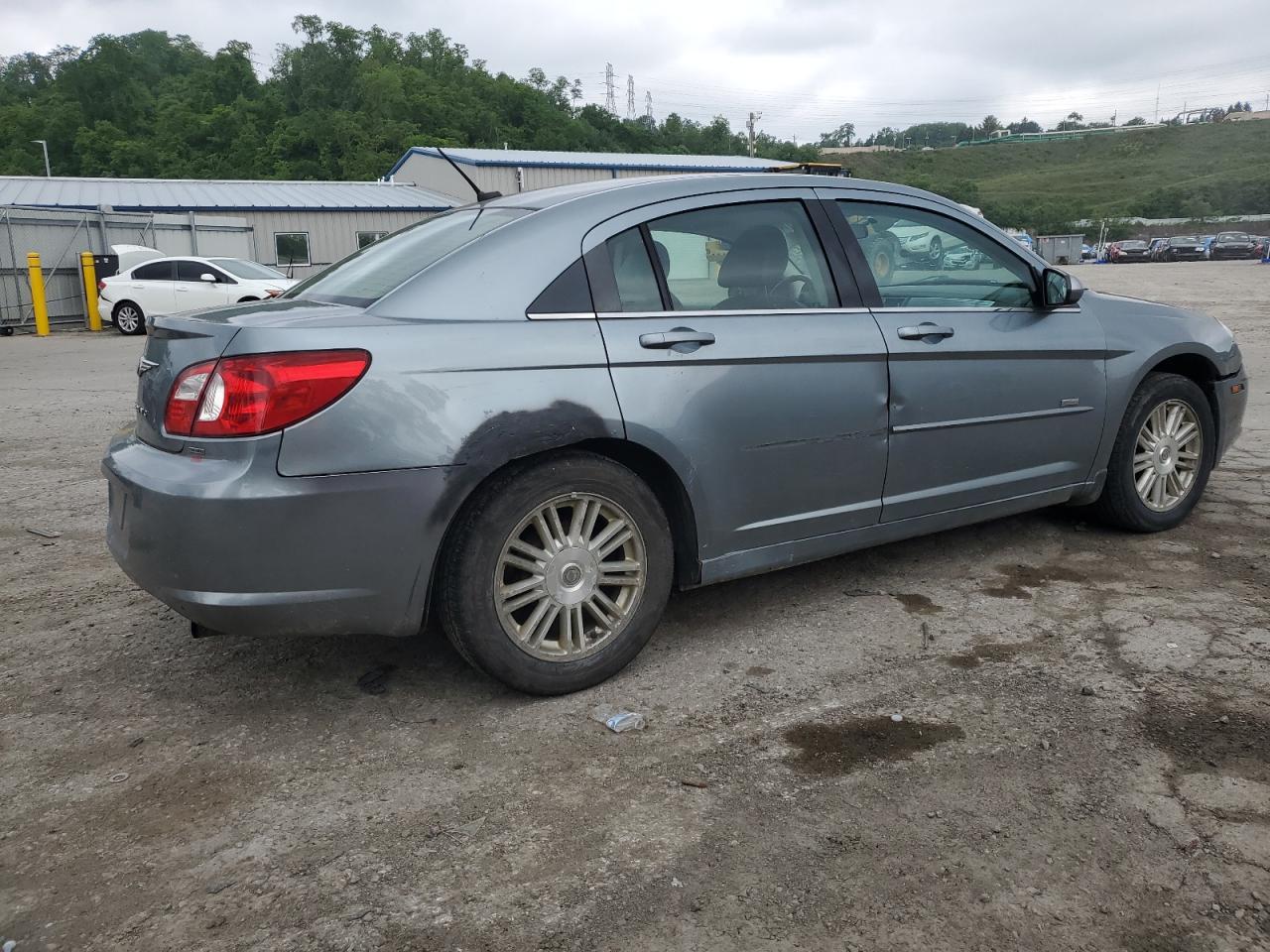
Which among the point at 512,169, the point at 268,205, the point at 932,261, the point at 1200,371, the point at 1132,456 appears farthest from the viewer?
the point at 512,169

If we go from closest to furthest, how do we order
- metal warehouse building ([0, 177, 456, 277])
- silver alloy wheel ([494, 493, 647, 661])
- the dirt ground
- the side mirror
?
the dirt ground, silver alloy wheel ([494, 493, 647, 661]), the side mirror, metal warehouse building ([0, 177, 456, 277])

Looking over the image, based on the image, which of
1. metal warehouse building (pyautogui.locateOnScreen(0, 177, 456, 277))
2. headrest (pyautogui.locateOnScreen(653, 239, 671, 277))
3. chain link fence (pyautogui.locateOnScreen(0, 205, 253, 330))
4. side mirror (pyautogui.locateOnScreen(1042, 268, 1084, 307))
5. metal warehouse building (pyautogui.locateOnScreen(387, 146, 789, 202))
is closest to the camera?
headrest (pyautogui.locateOnScreen(653, 239, 671, 277))

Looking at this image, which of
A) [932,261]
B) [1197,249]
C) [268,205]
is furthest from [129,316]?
[1197,249]

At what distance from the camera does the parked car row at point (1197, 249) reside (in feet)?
156

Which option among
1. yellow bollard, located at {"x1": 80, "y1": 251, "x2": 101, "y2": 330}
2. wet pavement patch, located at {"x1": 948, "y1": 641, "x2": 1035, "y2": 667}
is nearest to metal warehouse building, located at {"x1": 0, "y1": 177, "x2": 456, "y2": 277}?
yellow bollard, located at {"x1": 80, "y1": 251, "x2": 101, "y2": 330}

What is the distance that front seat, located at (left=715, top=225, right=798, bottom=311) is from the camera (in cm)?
354

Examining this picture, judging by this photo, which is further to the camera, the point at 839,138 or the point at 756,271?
the point at 839,138

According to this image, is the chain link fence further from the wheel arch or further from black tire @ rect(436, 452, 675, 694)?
the wheel arch

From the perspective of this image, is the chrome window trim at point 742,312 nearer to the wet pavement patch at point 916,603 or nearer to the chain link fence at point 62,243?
the wet pavement patch at point 916,603

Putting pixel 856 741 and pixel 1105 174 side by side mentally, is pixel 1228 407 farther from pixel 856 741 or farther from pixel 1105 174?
pixel 1105 174

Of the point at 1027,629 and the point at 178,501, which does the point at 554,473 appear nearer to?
the point at 178,501

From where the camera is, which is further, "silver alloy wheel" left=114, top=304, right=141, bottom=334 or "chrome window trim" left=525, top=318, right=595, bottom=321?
"silver alloy wheel" left=114, top=304, right=141, bottom=334

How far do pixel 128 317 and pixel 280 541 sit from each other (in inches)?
759

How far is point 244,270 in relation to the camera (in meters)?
19.6
